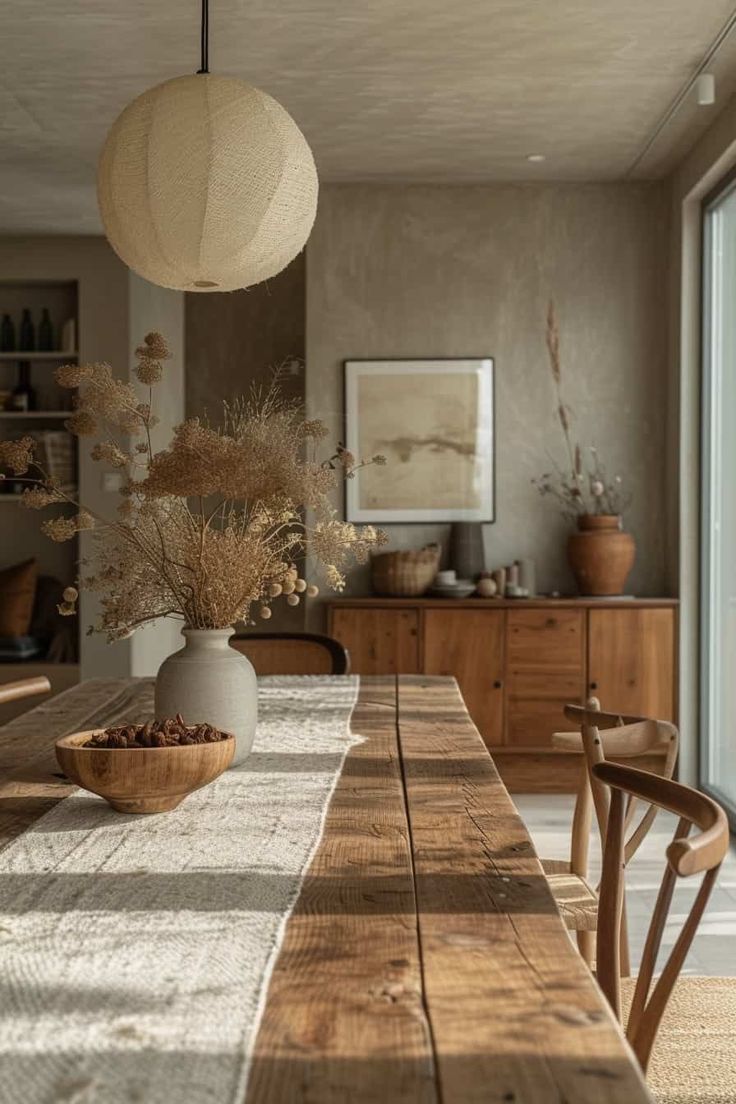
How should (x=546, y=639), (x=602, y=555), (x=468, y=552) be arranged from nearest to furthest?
(x=546, y=639) → (x=602, y=555) → (x=468, y=552)

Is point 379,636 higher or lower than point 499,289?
lower

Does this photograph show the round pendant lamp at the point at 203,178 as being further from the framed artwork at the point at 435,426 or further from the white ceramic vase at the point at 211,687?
the framed artwork at the point at 435,426

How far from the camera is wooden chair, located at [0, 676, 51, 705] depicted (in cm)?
273

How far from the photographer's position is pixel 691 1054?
183 centimetres

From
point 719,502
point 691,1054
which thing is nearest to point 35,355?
point 719,502

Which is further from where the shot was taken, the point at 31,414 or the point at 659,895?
the point at 31,414

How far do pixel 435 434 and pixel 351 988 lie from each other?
4.96m

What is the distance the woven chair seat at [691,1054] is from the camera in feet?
5.81

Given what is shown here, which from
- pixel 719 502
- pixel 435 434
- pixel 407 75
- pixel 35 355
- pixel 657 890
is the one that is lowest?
pixel 657 890

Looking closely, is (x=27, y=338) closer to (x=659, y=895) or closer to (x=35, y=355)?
(x=35, y=355)

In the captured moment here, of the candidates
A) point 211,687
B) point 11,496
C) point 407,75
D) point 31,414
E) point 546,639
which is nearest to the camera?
point 211,687

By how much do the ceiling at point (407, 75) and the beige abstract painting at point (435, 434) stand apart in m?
0.98

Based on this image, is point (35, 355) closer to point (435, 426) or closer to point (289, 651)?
point (435, 426)

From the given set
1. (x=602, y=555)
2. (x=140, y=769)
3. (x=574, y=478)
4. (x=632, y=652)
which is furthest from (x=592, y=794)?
(x=574, y=478)
